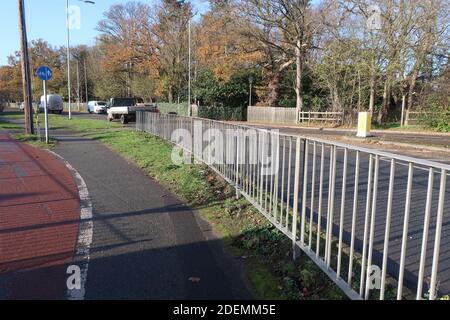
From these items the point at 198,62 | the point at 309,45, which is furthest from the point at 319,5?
the point at 198,62

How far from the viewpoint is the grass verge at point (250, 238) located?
402cm

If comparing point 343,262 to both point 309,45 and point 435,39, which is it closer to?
point 435,39

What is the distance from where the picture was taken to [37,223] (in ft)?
20.0

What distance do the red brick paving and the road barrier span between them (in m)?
2.54

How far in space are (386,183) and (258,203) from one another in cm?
288

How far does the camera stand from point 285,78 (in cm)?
4344

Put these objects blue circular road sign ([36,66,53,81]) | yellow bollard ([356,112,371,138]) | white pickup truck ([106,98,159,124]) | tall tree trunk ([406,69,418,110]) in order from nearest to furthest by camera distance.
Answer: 1. blue circular road sign ([36,66,53,81])
2. yellow bollard ([356,112,371,138])
3. tall tree trunk ([406,69,418,110])
4. white pickup truck ([106,98,159,124])

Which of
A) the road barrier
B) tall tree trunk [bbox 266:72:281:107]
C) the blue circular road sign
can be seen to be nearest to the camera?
the road barrier

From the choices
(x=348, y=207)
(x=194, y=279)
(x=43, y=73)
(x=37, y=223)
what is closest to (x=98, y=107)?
(x=43, y=73)

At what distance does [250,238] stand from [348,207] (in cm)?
191

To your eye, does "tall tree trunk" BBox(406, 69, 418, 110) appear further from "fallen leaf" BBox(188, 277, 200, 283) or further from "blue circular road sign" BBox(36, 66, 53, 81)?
"fallen leaf" BBox(188, 277, 200, 283)

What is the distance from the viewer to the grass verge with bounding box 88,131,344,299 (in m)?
4.02

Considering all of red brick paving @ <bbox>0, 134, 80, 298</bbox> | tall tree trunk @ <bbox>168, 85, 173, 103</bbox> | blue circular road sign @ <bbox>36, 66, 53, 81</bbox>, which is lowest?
red brick paving @ <bbox>0, 134, 80, 298</bbox>

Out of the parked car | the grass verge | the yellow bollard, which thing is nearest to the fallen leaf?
the grass verge
